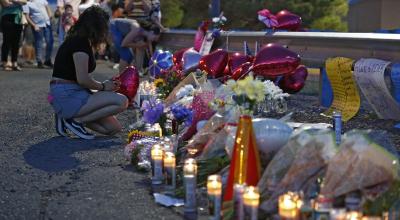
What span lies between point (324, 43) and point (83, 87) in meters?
3.48

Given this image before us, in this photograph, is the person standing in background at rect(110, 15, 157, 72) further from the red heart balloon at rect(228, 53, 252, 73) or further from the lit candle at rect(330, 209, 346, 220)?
the lit candle at rect(330, 209, 346, 220)

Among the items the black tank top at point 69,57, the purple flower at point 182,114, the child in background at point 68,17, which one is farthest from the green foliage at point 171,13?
the purple flower at point 182,114

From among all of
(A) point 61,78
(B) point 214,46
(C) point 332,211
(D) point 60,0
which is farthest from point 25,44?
(C) point 332,211

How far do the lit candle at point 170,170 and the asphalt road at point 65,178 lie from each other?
0.17 metres

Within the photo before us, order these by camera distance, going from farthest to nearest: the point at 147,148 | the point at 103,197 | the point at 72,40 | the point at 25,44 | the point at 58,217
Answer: the point at 25,44 < the point at 72,40 < the point at 147,148 < the point at 103,197 < the point at 58,217

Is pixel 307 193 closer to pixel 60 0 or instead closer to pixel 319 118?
pixel 319 118

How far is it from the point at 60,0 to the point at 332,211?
17.3 metres

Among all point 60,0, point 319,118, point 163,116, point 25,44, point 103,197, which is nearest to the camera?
point 103,197

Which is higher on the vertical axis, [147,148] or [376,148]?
[376,148]

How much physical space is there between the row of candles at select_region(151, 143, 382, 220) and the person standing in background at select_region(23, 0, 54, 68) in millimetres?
13075

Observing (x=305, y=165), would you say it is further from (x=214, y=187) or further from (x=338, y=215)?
(x=338, y=215)

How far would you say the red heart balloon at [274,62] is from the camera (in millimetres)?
8133

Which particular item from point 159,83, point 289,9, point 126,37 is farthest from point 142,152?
point 289,9

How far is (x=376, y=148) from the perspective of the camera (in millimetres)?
4395
